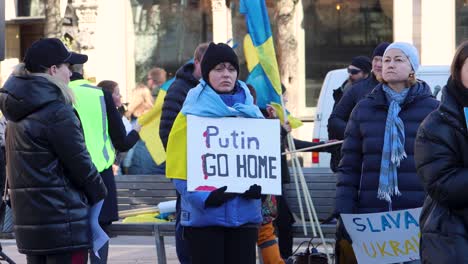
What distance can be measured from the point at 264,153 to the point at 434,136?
170 cm

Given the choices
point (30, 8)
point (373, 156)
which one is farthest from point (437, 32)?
point (373, 156)

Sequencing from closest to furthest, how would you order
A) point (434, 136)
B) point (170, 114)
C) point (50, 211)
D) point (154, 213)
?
point (434, 136)
point (50, 211)
point (170, 114)
point (154, 213)

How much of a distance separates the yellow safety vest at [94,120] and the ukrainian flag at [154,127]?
146 cm

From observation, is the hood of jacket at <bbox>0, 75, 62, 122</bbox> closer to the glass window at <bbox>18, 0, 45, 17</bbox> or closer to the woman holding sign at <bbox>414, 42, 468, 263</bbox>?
the woman holding sign at <bbox>414, 42, 468, 263</bbox>

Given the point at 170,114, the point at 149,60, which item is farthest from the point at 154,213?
the point at 149,60

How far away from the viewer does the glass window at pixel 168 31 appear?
25.2m

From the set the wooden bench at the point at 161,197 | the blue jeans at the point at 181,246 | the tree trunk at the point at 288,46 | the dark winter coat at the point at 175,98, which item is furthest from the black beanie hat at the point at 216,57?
the tree trunk at the point at 288,46

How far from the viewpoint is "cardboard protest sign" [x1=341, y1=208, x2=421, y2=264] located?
6863 millimetres

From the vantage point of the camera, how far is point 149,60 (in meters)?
25.5

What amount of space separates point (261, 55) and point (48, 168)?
2.59 metres

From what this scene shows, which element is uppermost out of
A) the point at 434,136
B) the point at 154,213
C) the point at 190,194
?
the point at 434,136

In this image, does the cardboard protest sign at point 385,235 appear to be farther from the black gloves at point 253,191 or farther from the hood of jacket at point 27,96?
the hood of jacket at point 27,96

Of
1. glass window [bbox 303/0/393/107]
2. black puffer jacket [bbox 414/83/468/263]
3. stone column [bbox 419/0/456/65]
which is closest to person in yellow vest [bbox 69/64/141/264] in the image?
black puffer jacket [bbox 414/83/468/263]

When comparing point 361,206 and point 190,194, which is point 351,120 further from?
point 190,194
